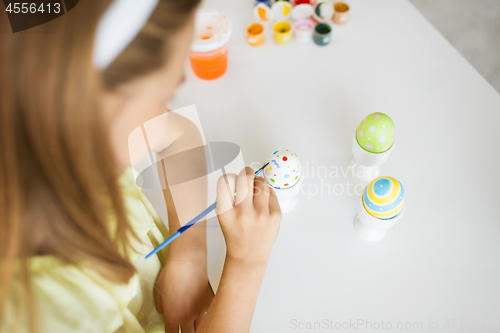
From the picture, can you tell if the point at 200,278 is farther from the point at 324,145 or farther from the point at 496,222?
the point at 496,222

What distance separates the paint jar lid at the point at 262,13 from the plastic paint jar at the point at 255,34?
32mm

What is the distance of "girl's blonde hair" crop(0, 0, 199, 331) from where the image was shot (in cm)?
24

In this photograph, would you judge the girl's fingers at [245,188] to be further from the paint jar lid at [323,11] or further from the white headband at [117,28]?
the paint jar lid at [323,11]

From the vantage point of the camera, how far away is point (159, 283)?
0.53m

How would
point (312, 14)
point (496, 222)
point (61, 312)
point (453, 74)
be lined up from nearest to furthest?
point (61, 312), point (496, 222), point (453, 74), point (312, 14)

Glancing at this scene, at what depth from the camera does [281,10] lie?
30.0 inches

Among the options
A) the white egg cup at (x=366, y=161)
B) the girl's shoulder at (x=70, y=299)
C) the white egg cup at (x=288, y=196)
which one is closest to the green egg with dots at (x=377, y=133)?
the white egg cup at (x=366, y=161)

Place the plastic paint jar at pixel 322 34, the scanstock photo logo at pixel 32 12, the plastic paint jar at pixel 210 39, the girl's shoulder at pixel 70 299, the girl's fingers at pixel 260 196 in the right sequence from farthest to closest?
1. the plastic paint jar at pixel 322 34
2. the plastic paint jar at pixel 210 39
3. the girl's fingers at pixel 260 196
4. the girl's shoulder at pixel 70 299
5. the scanstock photo logo at pixel 32 12

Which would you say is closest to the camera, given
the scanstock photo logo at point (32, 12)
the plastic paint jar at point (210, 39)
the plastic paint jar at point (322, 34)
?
the scanstock photo logo at point (32, 12)

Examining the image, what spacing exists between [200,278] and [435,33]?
2.19 ft

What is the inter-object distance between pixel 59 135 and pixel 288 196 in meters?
0.34

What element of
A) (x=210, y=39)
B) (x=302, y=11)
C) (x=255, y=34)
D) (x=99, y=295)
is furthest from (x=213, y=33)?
(x=99, y=295)

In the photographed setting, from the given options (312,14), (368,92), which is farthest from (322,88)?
(312,14)

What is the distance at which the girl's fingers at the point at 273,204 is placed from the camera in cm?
47
